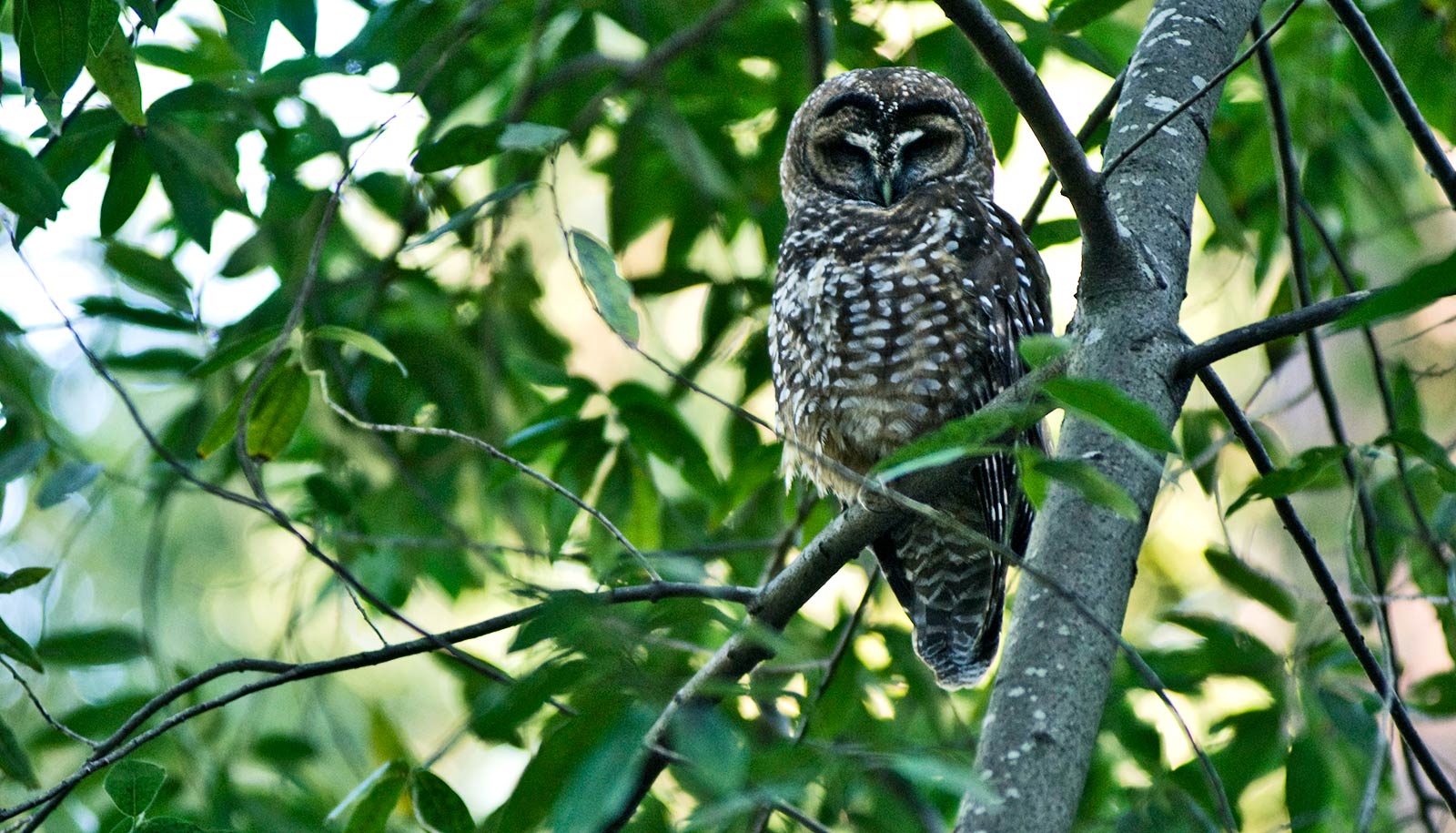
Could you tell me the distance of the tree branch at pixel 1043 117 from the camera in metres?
1.57

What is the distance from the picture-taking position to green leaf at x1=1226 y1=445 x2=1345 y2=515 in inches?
65.4

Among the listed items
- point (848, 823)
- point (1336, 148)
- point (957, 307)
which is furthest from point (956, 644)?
point (1336, 148)

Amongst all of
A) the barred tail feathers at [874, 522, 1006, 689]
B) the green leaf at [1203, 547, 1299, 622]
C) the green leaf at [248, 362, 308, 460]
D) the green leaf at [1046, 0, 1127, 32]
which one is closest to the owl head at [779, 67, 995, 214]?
the green leaf at [1046, 0, 1127, 32]

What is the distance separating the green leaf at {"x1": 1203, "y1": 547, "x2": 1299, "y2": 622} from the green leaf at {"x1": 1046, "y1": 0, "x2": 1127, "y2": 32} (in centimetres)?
108

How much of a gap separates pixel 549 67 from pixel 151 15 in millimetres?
2039

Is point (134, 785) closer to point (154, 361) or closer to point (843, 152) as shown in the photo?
point (154, 361)

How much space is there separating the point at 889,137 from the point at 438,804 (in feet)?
6.24

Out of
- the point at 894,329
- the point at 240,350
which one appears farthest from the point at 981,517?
the point at 240,350

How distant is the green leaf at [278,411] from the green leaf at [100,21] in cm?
67

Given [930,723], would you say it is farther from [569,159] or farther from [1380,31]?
[569,159]

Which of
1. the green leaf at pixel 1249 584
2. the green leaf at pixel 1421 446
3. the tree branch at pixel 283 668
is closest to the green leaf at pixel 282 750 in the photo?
the tree branch at pixel 283 668

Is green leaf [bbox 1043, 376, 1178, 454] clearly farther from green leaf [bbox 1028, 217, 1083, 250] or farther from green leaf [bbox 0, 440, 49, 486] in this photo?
green leaf [bbox 0, 440, 49, 486]

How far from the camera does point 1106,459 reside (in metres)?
1.76

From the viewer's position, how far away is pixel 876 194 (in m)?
3.08
